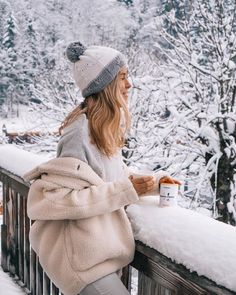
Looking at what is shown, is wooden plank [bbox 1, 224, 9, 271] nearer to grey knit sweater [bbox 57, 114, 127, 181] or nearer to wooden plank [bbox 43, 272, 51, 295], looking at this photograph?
wooden plank [bbox 43, 272, 51, 295]

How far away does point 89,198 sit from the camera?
5.31ft

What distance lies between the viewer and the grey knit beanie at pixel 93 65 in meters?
1.79

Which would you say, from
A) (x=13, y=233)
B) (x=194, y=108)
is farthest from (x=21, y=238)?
(x=194, y=108)

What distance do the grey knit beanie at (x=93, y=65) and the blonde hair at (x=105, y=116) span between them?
34 mm

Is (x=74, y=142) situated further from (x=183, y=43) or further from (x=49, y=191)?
(x=183, y=43)

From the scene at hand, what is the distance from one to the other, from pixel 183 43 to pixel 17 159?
11.1 metres

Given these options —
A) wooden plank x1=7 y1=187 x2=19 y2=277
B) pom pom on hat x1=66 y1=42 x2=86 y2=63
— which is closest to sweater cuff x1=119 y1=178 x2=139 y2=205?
pom pom on hat x1=66 y1=42 x2=86 y2=63

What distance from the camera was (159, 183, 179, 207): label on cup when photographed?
1.70 metres

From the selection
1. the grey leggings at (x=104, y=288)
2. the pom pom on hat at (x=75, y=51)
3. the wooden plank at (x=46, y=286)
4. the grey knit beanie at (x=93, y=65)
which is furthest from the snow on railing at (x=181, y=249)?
the wooden plank at (x=46, y=286)

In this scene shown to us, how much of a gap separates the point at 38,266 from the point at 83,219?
3.84 feet

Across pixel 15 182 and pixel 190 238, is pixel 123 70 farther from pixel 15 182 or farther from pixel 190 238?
pixel 15 182

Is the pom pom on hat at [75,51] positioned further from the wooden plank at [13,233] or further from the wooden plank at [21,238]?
the wooden plank at [13,233]

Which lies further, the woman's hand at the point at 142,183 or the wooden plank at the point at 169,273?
the woman's hand at the point at 142,183

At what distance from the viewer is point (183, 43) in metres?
13.2
